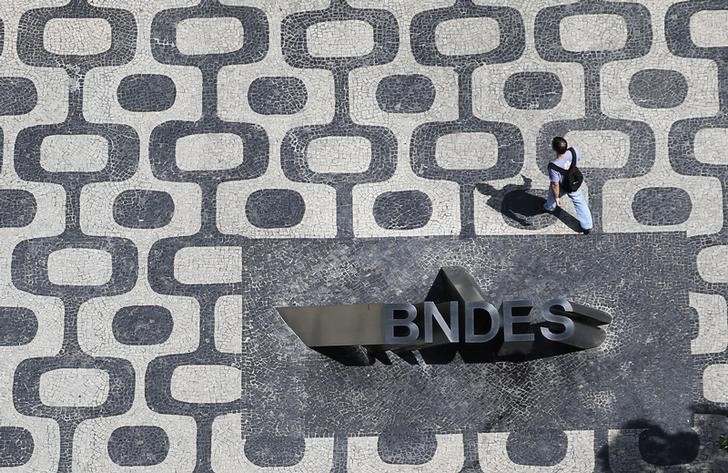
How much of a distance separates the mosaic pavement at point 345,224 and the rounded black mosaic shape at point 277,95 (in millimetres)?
45

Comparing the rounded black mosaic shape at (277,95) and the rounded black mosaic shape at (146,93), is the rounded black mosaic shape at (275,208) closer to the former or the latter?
the rounded black mosaic shape at (277,95)

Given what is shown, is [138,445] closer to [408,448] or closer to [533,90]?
[408,448]

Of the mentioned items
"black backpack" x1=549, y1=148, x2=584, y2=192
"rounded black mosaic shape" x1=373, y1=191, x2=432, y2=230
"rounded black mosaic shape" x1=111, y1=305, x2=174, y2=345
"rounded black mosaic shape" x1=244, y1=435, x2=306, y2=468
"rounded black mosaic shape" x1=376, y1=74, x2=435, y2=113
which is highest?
"rounded black mosaic shape" x1=376, y1=74, x2=435, y2=113

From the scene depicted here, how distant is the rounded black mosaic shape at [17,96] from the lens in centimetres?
1345

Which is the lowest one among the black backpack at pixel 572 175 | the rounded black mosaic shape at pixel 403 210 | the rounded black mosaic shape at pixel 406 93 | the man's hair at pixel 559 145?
the rounded black mosaic shape at pixel 403 210

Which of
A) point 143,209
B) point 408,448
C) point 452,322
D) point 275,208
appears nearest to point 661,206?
point 452,322

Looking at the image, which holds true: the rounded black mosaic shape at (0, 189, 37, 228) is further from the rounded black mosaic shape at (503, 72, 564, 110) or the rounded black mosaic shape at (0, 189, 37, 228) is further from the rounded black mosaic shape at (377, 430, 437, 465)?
the rounded black mosaic shape at (503, 72, 564, 110)

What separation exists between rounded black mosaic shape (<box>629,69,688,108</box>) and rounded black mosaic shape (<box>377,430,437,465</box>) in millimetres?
5514

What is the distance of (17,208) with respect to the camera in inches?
522

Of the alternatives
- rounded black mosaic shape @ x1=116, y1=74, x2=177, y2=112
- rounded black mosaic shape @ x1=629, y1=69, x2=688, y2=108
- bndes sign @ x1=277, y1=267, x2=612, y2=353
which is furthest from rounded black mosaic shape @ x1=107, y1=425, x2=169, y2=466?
rounded black mosaic shape @ x1=629, y1=69, x2=688, y2=108

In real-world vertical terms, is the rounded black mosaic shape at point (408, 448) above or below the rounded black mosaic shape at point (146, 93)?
below

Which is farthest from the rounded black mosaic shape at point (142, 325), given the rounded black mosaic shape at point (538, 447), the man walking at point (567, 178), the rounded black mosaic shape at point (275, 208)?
the man walking at point (567, 178)

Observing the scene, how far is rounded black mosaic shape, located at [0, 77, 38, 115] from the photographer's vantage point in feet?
44.1

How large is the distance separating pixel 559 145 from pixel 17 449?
8.28 meters
